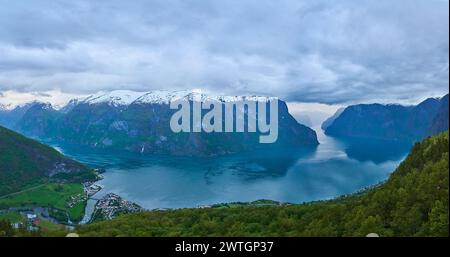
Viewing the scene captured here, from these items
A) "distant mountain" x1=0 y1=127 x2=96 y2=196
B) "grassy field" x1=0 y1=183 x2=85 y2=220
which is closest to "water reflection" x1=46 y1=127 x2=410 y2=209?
"grassy field" x1=0 y1=183 x2=85 y2=220

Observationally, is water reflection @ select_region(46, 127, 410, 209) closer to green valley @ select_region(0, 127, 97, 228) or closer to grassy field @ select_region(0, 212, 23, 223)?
green valley @ select_region(0, 127, 97, 228)

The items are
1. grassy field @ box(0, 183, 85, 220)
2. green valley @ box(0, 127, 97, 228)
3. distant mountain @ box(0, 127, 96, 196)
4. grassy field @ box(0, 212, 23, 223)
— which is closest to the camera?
grassy field @ box(0, 212, 23, 223)

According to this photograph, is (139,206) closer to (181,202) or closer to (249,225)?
(181,202)

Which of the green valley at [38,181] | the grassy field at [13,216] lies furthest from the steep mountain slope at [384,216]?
the green valley at [38,181]
